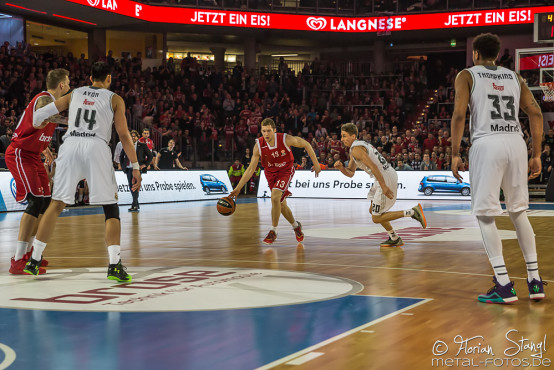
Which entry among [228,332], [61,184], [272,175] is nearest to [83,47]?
[272,175]

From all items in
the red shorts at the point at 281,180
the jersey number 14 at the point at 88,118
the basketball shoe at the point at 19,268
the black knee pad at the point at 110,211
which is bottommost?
the basketball shoe at the point at 19,268

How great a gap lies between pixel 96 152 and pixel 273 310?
7.95 ft

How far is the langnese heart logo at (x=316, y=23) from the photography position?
3778 centimetres

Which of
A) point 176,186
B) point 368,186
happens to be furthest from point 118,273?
point 368,186

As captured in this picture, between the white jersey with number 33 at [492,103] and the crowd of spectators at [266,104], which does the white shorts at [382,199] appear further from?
the crowd of spectators at [266,104]

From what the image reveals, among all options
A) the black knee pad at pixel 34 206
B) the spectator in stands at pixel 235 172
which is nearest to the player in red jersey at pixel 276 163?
the black knee pad at pixel 34 206

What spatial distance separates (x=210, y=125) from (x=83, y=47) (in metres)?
10.2

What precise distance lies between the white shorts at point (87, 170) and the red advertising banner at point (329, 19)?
27.1m

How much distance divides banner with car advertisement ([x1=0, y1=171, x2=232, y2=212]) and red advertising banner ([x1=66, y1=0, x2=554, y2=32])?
11.1 metres

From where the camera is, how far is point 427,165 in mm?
25234

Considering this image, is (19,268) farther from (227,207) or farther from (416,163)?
(416,163)

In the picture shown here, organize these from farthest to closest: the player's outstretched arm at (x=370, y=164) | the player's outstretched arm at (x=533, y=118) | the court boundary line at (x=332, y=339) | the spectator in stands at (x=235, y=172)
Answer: the spectator in stands at (x=235, y=172), the player's outstretched arm at (x=370, y=164), the player's outstretched arm at (x=533, y=118), the court boundary line at (x=332, y=339)

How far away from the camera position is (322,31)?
38.4 m

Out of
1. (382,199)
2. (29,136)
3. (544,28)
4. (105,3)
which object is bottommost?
(382,199)
